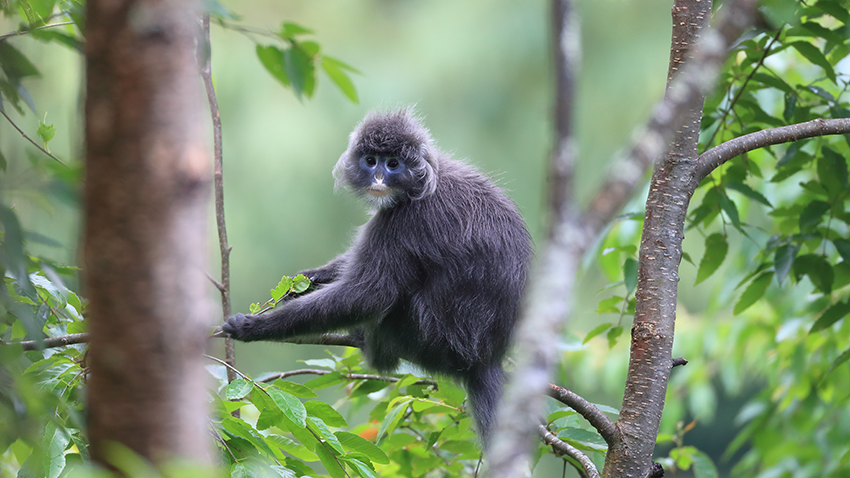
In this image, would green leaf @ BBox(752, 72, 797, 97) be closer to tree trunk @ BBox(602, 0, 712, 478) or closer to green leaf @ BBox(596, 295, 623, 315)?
tree trunk @ BBox(602, 0, 712, 478)

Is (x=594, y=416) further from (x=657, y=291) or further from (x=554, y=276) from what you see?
(x=554, y=276)

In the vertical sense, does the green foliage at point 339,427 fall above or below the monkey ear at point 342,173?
below

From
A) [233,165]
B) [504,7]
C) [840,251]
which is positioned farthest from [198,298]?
[504,7]

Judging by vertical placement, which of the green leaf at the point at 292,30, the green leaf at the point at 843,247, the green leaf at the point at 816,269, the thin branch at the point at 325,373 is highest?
the green leaf at the point at 292,30

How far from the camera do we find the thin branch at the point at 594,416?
1.61m

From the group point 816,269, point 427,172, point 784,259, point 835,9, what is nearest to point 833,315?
point 816,269

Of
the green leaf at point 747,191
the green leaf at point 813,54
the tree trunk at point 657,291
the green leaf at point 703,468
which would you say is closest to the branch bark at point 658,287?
the tree trunk at point 657,291

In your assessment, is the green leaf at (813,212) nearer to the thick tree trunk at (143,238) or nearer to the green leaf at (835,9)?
the green leaf at (835,9)

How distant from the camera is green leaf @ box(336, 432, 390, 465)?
1.44 m

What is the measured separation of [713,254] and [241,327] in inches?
57.8

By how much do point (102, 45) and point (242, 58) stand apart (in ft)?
26.3

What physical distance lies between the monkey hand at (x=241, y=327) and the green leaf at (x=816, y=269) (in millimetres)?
1655

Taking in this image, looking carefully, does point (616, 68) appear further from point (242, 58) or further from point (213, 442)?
point (213, 442)

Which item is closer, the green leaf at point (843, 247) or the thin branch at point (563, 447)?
the thin branch at point (563, 447)
